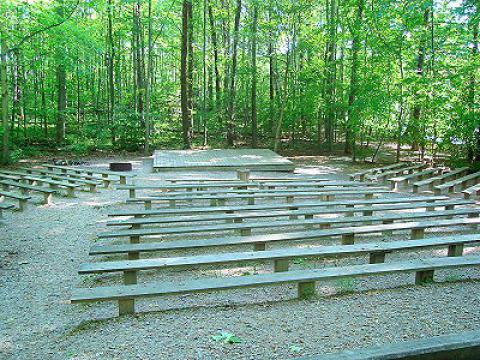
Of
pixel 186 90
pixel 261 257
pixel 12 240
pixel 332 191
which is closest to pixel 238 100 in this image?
pixel 186 90

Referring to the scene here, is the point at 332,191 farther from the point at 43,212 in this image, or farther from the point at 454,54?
the point at 454,54

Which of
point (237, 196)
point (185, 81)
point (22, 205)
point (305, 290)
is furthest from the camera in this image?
point (185, 81)

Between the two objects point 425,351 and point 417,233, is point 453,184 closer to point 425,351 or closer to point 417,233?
point 417,233

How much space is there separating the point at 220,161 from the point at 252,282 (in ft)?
36.2

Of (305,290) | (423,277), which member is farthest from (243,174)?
(305,290)

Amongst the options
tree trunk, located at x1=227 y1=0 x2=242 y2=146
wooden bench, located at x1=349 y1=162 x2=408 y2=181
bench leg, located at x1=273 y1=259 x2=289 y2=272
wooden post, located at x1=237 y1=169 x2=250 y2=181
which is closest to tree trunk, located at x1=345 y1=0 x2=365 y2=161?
wooden bench, located at x1=349 y1=162 x2=408 y2=181

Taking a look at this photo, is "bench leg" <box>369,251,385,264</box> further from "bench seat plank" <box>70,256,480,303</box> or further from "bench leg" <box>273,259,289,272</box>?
"bench leg" <box>273,259,289,272</box>

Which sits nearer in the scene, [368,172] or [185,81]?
[368,172]

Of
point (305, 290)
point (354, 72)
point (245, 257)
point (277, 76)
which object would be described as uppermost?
→ point (277, 76)

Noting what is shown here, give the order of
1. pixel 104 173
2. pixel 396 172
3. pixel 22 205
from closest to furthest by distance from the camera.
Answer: pixel 22 205 < pixel 104 173 < pixel 396 172

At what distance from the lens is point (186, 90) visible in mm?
17906

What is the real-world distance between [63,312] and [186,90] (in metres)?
15.3

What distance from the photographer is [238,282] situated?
3.34 metres

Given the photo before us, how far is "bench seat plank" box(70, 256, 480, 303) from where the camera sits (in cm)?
316
